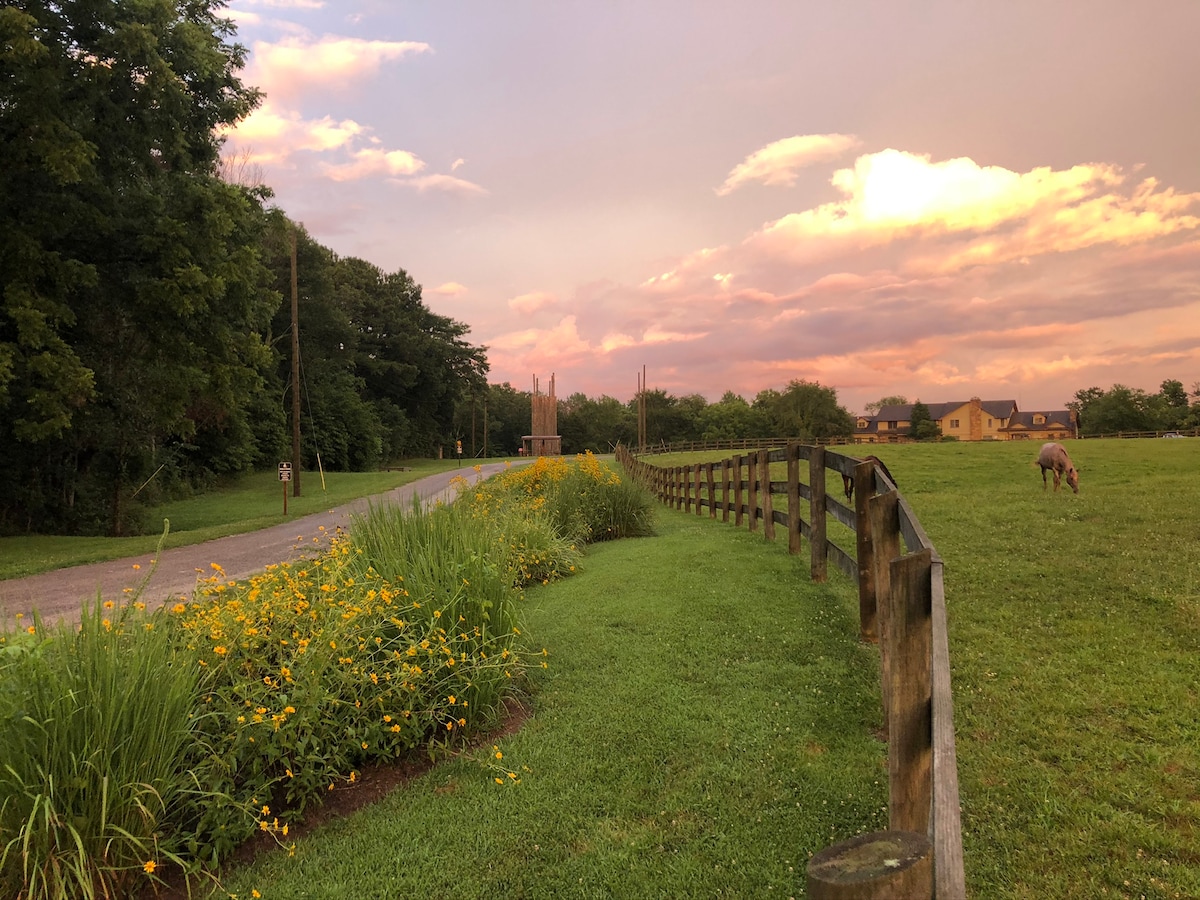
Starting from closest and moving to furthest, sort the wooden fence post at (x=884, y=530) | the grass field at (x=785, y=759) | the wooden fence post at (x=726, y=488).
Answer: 1. the grass field at (x=785, y=759)
2. the wooden fence post at (x=884, y=530)
3. the wooden fence post at (x=726, y=488)

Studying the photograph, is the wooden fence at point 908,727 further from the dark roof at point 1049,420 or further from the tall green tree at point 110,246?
the dark roof at point 1049,420

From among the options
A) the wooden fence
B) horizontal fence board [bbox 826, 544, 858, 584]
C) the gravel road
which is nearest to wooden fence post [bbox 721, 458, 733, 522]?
the gravel road

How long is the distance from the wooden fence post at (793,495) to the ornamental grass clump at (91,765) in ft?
19.7

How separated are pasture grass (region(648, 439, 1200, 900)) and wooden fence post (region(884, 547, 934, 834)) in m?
0.49

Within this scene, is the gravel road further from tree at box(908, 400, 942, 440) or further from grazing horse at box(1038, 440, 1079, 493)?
tree at box(908, 400, 942, 440)

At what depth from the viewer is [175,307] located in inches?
573

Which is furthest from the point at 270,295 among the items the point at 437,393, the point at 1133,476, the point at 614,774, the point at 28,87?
the point at 437,393

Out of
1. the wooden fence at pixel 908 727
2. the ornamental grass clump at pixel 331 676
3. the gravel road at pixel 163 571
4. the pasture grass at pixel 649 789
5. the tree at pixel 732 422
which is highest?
the tree at pixel 732 422

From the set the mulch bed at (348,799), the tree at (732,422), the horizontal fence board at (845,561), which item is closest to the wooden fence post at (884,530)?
the horizontal fence board at (845,561)

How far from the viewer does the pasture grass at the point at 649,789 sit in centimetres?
250

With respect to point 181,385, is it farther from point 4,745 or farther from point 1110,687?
point 1110,687

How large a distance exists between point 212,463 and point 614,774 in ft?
114

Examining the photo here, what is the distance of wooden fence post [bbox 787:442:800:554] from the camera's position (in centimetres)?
736

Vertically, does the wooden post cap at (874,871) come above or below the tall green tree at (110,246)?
below
